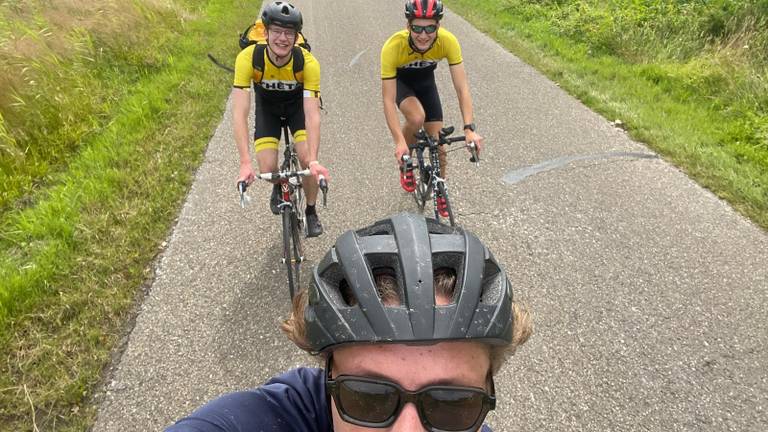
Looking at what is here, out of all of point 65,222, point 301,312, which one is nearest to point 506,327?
point 301,312

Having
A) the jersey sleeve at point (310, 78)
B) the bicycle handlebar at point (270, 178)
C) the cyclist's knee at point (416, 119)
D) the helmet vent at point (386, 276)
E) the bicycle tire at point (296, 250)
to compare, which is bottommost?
the bicycle tire at point (296, 250)

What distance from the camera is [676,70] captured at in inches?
299

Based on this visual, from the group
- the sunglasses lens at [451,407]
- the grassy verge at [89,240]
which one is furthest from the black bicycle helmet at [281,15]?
the sunglasses lens at [451,407]

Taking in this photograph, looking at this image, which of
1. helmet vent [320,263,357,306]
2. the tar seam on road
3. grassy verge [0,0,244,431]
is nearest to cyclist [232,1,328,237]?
grassy verge [0,0,244,431]

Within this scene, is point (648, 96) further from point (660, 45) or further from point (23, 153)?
point (23, 153)

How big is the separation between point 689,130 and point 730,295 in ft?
10.8

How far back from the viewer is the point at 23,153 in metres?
5.04

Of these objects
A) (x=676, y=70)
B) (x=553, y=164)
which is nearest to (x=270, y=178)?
(x=553, y=164)

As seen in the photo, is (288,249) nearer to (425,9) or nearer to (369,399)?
(425,9)

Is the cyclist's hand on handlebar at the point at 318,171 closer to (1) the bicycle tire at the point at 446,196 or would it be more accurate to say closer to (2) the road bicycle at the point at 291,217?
(2) the road bicycle at the point at 291,217

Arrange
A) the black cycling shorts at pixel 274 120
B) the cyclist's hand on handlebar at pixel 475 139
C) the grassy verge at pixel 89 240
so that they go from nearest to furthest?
the grassy verge at pixel 89 240
the cyclist's hand on handlebar at pixel 475 139
the black cycling shorts at pixel 274 120

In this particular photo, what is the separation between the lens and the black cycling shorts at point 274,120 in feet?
12.6

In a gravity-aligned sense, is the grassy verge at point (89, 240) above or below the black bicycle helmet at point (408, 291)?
below

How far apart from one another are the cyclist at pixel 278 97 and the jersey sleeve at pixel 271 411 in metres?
1.73
